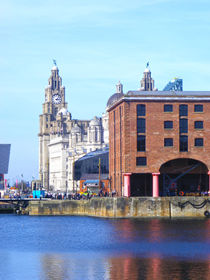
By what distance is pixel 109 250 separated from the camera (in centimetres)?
7731

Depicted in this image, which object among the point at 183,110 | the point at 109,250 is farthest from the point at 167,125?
the point at 109,250

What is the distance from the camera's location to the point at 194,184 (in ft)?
445

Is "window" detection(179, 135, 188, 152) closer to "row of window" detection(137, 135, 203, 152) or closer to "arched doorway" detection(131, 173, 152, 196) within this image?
"row of window" detection(137, 135, 203, 152)

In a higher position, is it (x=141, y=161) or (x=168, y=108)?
(x=168, y=108)

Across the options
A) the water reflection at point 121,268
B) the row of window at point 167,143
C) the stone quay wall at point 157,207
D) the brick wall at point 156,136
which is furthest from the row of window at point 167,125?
the water reflection at point 121,268

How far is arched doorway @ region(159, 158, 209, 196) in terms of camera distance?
130 m

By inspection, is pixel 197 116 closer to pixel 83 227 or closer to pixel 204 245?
pixel 83 227

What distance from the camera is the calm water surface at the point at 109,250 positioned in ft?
202

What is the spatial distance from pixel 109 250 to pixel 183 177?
59.5m

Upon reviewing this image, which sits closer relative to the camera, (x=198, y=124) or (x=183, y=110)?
(x=183, y=110)

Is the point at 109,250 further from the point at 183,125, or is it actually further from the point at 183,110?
the point at 183,110

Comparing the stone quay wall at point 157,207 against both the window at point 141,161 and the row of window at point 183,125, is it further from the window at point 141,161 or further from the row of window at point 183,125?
the row of window at point 183,125

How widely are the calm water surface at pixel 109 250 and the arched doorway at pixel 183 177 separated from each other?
17.6m

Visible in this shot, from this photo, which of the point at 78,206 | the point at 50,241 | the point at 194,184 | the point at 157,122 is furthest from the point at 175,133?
the point at 50,241
